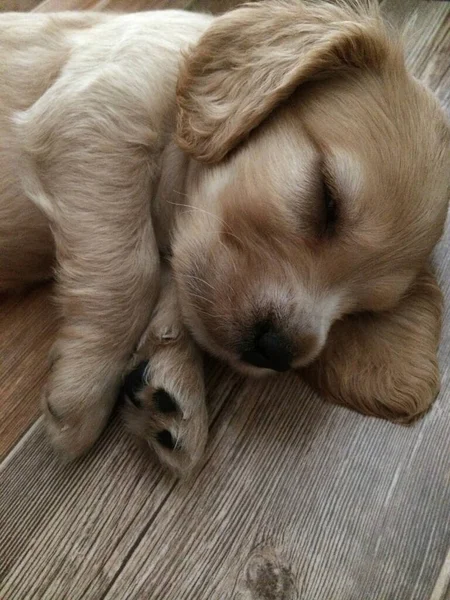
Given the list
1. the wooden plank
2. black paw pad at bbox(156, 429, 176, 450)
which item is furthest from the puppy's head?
the wooden plank

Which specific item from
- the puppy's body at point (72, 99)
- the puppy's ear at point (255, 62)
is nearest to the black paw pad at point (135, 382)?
the puppy's body at point (72, 99)

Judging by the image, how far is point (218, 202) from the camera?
1599 millimetres

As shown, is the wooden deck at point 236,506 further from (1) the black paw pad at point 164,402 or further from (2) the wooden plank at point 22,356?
(1) the black paw pad at point 164,402

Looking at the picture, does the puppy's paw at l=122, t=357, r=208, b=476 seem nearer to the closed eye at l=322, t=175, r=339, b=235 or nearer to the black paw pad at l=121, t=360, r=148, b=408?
the black paw pad at l=121, t=360, r=148, b=408

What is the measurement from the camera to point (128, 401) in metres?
1.66

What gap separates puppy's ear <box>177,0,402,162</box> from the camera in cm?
153

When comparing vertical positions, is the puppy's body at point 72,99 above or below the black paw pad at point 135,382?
above

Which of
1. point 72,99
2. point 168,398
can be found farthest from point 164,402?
point 72,99

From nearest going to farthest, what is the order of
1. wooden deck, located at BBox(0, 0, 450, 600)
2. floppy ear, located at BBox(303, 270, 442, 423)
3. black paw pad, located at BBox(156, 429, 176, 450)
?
wooden deck, located at BBox(0, 0, 450, 600), black paw pad, located at BBox(156, 429, 176, 450), floppy ear, located at BBox(303, 270, 442, 423)

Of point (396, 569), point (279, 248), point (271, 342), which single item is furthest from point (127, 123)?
point (396, 569)

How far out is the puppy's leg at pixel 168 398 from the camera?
5.26 ft

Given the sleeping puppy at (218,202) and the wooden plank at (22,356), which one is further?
the wooden plank at (22,356)

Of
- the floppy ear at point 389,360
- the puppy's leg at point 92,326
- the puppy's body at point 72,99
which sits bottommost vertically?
the floppy ear at point 389,360

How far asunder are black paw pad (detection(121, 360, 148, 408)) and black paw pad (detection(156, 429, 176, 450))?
0.35 ft
